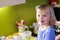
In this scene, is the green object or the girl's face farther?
the green object

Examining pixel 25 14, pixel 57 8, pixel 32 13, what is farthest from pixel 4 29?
pixel 57 8

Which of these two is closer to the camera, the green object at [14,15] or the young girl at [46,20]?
the young girl at [46,20]

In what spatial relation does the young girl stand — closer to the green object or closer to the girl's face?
the girl's face

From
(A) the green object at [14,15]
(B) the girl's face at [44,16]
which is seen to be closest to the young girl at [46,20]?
(B) the girl's face at [44,16]

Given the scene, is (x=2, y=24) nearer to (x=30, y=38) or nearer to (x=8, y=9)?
(x=8, y=9)

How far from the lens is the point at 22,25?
273 centimetres

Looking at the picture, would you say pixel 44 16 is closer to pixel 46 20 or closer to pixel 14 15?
pixel 46 20

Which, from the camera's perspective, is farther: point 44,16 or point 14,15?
point 14,15

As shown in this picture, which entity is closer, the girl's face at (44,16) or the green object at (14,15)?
the girl's face at (44,16)

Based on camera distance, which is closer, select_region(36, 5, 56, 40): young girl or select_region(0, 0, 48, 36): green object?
select_region(36, 5, 56, 40): young girl

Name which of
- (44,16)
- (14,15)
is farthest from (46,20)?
(14,15)

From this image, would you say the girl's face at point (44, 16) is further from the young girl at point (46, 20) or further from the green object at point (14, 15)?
the green object at point (14, 15)

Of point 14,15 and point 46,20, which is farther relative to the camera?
point 14,15

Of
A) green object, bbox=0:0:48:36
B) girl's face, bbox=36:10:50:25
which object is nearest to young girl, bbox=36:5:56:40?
girl's face, bbox=36:10:50:25
